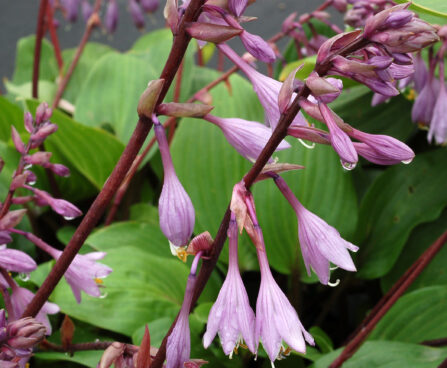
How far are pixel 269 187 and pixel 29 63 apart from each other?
53 cm

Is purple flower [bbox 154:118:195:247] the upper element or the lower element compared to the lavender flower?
upper

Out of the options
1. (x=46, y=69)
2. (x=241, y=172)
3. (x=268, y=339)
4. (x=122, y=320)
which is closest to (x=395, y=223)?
(x=241, y=172)

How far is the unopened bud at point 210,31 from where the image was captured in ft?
0.79

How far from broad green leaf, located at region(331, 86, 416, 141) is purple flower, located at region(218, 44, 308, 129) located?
0.40 metres

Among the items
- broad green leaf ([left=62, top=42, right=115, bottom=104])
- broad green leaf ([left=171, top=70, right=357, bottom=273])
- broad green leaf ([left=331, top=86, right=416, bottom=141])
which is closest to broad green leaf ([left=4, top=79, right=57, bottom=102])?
broad green leaf ([left=62, top=42, right=115, bottom=104])

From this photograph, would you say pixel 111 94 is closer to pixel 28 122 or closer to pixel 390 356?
pixel 28 122

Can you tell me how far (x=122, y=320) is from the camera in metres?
0.49

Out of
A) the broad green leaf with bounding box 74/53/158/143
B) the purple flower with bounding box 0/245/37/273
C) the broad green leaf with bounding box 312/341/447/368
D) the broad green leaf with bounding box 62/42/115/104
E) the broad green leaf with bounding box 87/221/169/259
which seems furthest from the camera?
the broad green leaf with bounding box 62/42/115/104

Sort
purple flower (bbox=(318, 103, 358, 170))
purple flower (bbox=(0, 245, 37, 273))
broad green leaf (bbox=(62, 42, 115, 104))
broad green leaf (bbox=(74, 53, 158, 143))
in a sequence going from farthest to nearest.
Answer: broad green leaf (bbox=(62, 42, 115, 104)) < broad green leaf (bbox=(74, 53, 158, 143)) < purple flower (bbox=(0, 245, 37, 273)) < purple flower (bbox=(318, 103, 358, 170))

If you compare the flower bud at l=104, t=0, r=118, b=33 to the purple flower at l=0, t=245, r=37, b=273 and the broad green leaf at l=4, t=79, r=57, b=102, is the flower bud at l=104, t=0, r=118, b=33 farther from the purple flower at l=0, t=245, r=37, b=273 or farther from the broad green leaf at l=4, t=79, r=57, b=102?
the purple flower at l=0, t=245, r=37, b=273

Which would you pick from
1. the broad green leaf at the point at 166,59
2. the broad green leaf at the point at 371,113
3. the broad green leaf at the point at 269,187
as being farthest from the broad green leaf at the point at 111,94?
the broad green leaf at the point at 371,113

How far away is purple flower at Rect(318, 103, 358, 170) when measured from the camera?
21cm

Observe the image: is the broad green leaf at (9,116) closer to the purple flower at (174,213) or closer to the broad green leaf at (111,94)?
the broad green leaf at (111,94)

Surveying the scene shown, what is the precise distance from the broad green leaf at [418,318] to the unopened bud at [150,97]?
13.7 inches
